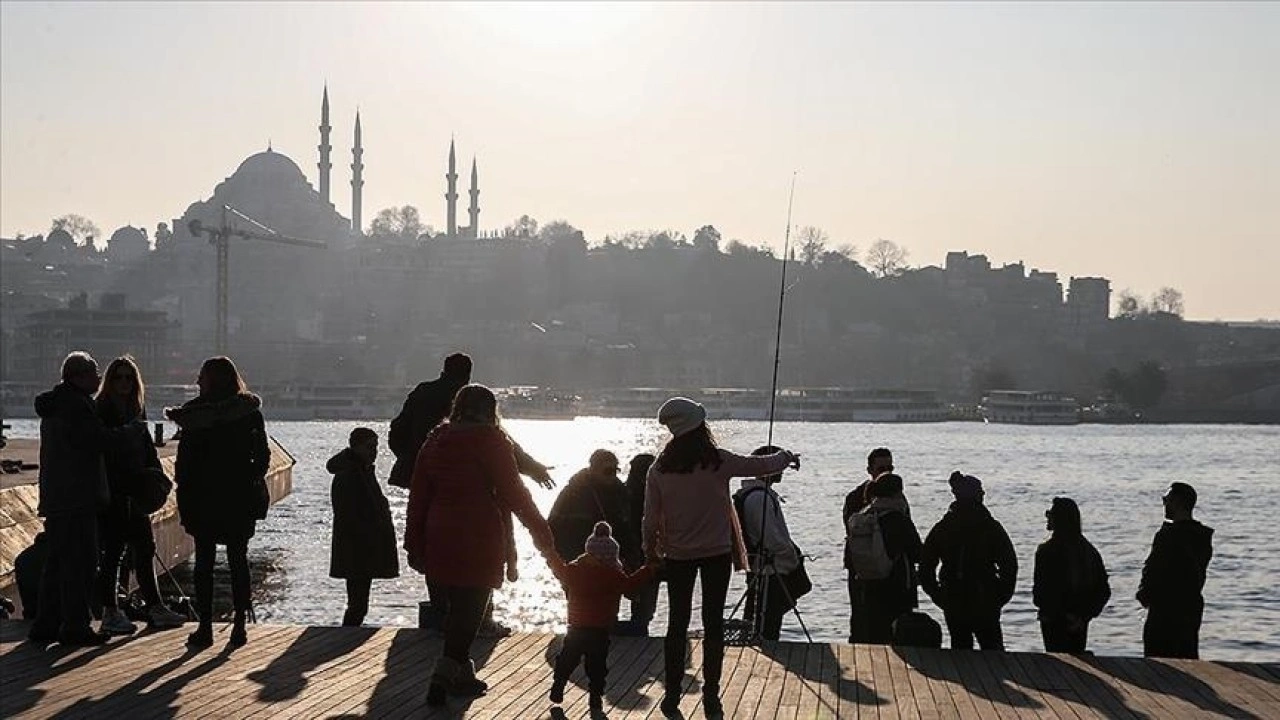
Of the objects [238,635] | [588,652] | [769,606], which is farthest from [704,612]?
[769,606]

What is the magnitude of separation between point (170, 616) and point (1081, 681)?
6.23 meters

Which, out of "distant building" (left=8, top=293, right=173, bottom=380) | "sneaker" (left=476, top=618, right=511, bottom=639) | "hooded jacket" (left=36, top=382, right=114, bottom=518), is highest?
"distant building" (left=8, top=293, right=173, bottom=380)

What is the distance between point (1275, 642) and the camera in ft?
99.0

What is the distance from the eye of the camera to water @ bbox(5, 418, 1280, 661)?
30.5 m

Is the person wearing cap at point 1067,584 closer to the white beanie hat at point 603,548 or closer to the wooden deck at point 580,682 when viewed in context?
the wooden deck at point 580,682

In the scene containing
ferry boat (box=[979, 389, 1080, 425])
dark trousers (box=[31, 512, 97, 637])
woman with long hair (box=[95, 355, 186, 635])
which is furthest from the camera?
ferry boat (box=[979, 389, 1080, 425])

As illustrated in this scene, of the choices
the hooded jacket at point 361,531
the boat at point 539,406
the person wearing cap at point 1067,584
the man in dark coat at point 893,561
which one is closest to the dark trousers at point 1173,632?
the person wearing cap at point 1067,584

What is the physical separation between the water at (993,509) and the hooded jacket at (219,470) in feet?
50.3

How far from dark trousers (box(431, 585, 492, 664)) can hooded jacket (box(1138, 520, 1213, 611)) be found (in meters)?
5.11

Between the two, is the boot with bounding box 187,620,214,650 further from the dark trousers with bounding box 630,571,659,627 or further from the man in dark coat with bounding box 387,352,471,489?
the dark trousers with bounding box 630,571,659,627

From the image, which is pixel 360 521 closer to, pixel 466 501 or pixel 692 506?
pixel 466 501

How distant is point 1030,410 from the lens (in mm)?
178875

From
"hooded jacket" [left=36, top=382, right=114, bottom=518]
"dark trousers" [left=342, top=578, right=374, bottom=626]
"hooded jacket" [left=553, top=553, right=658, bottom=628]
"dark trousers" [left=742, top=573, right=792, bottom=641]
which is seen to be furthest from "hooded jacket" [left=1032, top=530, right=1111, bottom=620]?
"hooded jacket" [left=36, top=382, right=114, bottom=518]

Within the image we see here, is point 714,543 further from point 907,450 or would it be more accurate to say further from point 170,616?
point 907,450
